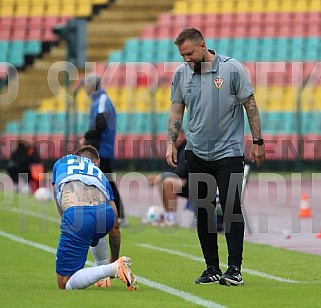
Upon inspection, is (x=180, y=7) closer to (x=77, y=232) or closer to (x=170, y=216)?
(x=170, y=216)

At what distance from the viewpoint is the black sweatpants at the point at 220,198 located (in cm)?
1059

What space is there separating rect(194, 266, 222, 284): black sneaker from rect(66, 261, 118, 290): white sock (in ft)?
3.95

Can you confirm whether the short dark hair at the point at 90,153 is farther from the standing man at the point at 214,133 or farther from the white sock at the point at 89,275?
the white sock at the point at 89,275

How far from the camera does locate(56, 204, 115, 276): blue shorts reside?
10.0 m

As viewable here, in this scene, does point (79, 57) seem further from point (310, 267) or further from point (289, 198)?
point (310, 267)

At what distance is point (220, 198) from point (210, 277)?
72cm

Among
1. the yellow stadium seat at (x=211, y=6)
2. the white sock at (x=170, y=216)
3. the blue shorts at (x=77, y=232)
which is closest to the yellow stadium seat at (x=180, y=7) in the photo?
the yellow stadium seat at (x=211, y=6)

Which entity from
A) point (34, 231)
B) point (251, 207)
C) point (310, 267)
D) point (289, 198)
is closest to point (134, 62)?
point (289, 198)

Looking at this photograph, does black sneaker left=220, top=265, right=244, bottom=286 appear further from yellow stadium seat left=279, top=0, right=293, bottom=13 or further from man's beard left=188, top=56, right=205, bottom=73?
yellow stadium seat left=279, top=0, right=293, bottom=13

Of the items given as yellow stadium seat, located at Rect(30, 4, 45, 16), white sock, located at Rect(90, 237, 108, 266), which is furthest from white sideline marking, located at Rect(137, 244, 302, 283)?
yellow stadium seat, located at Rect(30, 4, 45, 16)

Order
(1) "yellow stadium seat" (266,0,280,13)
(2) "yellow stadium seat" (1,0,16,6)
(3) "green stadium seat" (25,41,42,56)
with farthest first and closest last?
(2) "yellow stadium seat" (1,0,16,6)
(3) "green stadium seat" (25,41,42,56)
(1) "yellow stadium seat" (266,0,280,13)

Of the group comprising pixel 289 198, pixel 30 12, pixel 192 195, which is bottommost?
pixel 289 198

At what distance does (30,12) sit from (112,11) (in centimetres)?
319

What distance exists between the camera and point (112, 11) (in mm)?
42688
